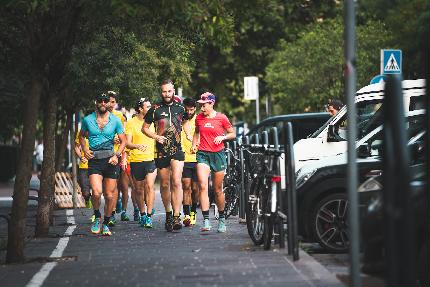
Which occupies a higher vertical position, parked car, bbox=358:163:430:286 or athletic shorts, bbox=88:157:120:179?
athletic shorts, bbox=88:157:120:179

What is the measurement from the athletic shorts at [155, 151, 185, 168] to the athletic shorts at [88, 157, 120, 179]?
0.74 m

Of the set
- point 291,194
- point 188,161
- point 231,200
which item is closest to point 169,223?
point 188,161

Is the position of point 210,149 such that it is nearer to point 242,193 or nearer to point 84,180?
point 242,193

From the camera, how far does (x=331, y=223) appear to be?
14.1m

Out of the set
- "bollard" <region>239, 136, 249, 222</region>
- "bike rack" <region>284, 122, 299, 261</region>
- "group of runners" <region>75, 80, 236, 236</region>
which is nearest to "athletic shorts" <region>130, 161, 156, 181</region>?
"group of runners" <region>75, 80, 236, 236</region>

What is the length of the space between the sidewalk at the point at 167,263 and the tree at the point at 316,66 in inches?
999

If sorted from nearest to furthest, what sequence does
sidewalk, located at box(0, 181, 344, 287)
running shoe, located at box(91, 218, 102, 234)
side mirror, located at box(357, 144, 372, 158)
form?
sidewalk, located at box(0, 181, 344, 287) < side mirror, located at box(357, 144, 372, 158) < running shoe, located at box(91, 218, 102, 234)

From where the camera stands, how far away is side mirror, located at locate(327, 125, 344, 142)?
17688 millimetres

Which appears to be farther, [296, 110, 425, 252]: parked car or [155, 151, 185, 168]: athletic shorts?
[155, 151, 185, 168]: athletic shorts

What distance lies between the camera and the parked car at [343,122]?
1759 centimetres

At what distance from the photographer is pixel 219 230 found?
56.4 feet

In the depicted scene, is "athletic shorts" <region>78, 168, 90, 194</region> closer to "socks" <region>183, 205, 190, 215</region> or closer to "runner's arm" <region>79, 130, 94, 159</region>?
"socks" <region>183, 205, 190, 215</region>

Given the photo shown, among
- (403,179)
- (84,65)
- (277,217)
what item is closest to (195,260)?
(277,217)

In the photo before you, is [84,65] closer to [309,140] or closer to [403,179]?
[309,140]
